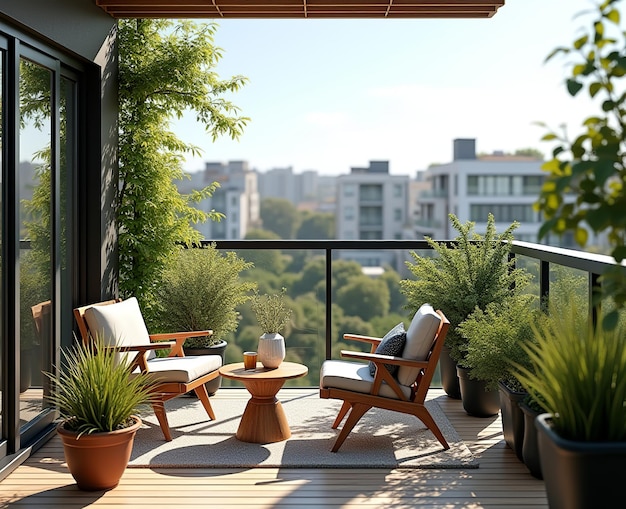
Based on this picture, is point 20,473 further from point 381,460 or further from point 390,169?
point 390,169

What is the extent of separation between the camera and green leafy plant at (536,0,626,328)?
2.21 metres

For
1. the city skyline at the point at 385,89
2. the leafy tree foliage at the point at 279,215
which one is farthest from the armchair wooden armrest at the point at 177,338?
the leafy tree foliage at the point at 279,215

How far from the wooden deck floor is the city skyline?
1322 inches

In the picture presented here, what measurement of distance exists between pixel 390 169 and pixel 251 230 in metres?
11.3

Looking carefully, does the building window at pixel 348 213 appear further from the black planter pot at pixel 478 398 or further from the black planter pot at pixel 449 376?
the black planter pot at pixel 478 398

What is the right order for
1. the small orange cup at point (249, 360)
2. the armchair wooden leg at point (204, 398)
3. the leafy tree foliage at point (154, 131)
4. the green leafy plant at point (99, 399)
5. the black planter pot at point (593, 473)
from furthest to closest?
the leafy tree foliage at point (154, 131)
the armchair wooden leg at point (204, 398)
the small orange cup at point (249, 360)
the green leafy plant at point (99, 399)
the black planter pot at point (593, 473)

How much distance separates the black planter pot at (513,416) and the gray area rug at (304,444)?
0.27 m

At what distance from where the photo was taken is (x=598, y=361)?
2.80 m

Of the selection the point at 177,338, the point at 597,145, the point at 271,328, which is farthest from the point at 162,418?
the point at 597,145

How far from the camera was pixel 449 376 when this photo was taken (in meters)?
6.38

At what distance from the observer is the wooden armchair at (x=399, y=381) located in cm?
482

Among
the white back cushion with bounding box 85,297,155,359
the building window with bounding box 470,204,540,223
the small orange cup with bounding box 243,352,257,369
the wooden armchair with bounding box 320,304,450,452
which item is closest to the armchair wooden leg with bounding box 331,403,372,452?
Answer: the wooden armchair with bounding box 320,304,450,452

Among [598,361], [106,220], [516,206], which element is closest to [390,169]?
[516,206]

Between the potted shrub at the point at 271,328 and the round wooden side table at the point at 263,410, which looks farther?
the potted shrub at the point at 271,328
